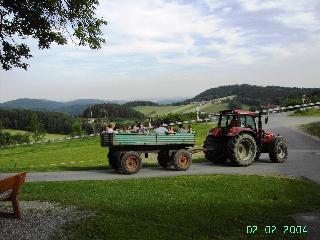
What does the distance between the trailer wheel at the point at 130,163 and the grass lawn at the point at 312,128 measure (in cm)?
1782

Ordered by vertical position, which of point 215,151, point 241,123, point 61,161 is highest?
point 241,123

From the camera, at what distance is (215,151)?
2198cm

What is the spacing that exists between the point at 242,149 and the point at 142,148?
15.7ft

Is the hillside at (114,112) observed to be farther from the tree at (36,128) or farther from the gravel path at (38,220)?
the gravel path at (38,220)

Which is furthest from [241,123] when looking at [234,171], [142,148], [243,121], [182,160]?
[142,148]

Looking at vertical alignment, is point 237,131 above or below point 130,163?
above

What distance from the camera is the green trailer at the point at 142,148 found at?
1912 cm

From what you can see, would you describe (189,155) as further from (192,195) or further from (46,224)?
(46,224)

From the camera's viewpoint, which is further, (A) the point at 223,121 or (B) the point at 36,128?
(B) the point at 36,128

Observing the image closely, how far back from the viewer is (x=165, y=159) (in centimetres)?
2105

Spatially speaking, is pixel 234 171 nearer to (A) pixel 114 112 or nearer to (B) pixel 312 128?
(B) pixel 312 128

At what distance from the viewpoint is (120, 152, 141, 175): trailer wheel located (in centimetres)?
1911

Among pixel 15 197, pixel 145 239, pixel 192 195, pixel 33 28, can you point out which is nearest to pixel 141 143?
pixel 192 195

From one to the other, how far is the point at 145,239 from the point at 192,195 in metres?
4.48
